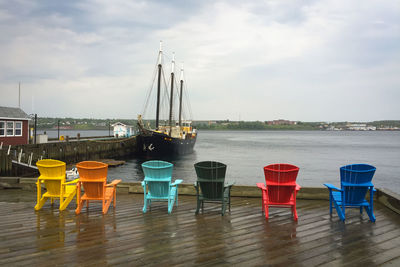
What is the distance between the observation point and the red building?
1006 inches

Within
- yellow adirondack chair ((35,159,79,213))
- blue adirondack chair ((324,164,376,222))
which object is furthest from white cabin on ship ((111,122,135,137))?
blue adirondack chair ((324,164,376,222))

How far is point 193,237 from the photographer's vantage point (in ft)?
15.9

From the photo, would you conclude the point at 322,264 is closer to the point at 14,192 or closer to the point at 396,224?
the point at 396,224

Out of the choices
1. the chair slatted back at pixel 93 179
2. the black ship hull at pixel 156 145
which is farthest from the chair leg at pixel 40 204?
the black ship hull at pixel 156 145

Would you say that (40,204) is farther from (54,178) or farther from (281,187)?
(281,187)

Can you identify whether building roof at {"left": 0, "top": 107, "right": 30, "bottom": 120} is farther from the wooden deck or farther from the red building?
the wooden deck

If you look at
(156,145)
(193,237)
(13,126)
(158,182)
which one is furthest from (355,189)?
(156,145)

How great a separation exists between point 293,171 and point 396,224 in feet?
6.33

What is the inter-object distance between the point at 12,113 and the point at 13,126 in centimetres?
112

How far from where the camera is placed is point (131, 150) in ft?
161

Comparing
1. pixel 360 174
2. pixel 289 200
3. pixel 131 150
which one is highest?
pixel 360 174

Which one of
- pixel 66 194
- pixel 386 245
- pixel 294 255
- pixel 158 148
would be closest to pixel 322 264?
pixel 294 255

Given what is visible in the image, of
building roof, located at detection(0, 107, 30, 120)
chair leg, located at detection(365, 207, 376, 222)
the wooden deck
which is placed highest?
building roof, located at detection(0, 107, 30, 120)

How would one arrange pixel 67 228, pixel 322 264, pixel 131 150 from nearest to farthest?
pixel 322 264
pixel 67 228
pixel 131 150
